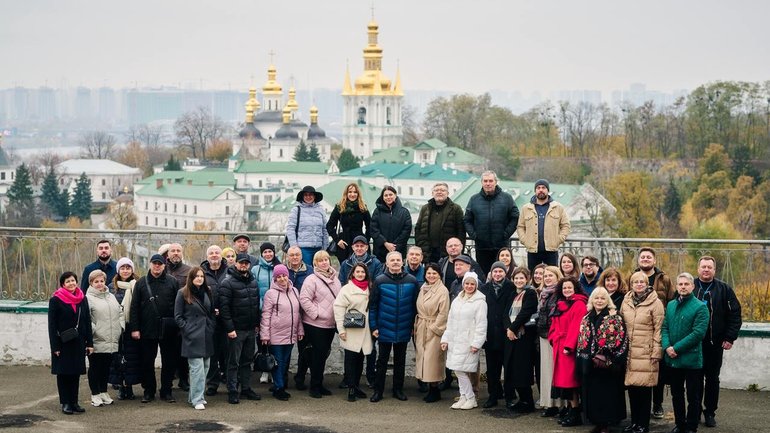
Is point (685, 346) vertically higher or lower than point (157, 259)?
lower

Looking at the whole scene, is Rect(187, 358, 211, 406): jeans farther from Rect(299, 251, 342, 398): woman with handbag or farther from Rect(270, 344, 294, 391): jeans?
Rect(299, 251, 342, 398): woman with handbag

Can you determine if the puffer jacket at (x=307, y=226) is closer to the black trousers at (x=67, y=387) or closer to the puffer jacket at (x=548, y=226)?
the puffer jacket at (x=548, y=226)

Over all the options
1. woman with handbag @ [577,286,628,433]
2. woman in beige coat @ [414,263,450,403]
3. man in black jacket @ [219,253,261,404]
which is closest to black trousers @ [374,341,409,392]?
woman in beige coat @ [414,263,450,403]

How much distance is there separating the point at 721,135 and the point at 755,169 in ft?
19.4

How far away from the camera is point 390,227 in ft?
38.8

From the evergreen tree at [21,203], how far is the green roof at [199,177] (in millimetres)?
16534

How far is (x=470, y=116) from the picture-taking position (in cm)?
12738

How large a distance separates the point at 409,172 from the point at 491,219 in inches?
4578

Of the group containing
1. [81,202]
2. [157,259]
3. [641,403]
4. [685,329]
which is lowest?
[81,202]

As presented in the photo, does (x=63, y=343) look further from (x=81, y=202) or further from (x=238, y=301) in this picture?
(x=81, y=202)

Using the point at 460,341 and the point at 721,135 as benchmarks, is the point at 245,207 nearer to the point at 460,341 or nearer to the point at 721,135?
the point at 721,135

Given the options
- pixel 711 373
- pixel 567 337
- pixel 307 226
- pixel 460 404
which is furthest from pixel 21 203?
pixel 711 373

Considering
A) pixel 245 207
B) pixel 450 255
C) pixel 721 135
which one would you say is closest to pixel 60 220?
pixel 245 207

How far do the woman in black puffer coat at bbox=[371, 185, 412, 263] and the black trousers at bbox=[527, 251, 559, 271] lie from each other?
1038mm
